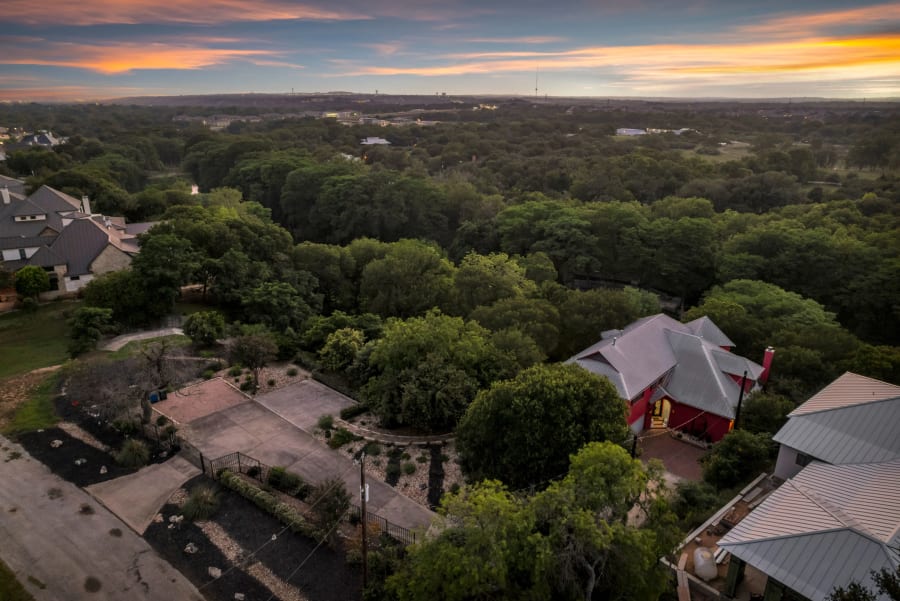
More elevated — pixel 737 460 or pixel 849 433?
pixel 849 433

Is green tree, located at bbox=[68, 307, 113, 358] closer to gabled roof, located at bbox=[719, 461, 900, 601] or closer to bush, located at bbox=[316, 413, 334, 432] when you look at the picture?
bush, located at bbox=[316, 413, 334, 432]

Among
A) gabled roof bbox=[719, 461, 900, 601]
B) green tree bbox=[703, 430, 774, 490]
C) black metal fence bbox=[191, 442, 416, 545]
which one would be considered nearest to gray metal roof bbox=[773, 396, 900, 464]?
gabled roof bbox=[719, 461, 900, 601]

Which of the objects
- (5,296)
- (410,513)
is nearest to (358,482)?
(410,513)

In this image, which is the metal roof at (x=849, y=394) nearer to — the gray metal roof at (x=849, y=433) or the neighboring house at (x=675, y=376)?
the gray metal roof at (x=849, y=433)

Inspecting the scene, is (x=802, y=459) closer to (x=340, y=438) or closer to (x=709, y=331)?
(x=709, y=331)

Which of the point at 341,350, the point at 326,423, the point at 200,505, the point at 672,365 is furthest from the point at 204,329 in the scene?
the point at 672,365

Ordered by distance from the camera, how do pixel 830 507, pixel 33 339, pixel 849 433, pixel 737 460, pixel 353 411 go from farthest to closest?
pixel 33 339
pixel 353 411
pixel 737 460
pixel 849 433
pixel 830 507

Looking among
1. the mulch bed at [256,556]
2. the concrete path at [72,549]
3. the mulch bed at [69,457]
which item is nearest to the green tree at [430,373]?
the mulch bed at [256,556]
